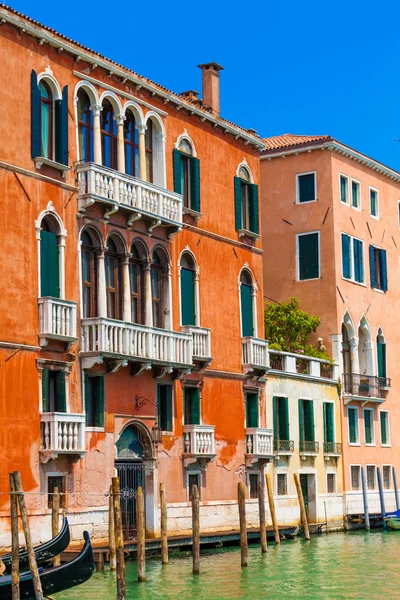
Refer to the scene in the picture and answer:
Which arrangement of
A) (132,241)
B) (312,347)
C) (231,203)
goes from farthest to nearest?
(312,347)
(231,203)
(132,241)

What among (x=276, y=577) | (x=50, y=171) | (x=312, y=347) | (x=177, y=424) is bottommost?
(x=276, y=577)

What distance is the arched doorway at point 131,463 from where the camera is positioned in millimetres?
23641

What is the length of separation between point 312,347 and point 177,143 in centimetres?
904

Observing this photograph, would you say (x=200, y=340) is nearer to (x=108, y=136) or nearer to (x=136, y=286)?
(x=136, y=286)

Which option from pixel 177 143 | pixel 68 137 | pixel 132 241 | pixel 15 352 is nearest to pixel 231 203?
pixel 177 143

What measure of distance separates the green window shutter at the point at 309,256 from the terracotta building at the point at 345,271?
3 centimetres

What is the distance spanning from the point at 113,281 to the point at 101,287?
79 centimetres

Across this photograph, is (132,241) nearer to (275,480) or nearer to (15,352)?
(15,352)

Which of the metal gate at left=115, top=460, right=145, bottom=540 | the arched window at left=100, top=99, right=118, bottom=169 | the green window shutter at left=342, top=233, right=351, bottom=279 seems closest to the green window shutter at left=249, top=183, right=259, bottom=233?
the green window shutter at left=342, top=233, right=351, bottom=279

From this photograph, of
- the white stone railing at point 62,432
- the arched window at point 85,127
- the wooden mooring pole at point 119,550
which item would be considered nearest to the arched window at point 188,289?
Answer: the arched window at point 85,127

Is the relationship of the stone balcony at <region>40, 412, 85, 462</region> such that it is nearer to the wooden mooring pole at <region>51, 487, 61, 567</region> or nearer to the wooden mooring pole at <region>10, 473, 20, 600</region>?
the wooden mooring pole at <region>51, 487, 61, 567</region>

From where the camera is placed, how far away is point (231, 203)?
91.8ft

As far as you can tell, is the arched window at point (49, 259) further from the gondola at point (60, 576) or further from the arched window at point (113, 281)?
the gondola at point (60, 576)

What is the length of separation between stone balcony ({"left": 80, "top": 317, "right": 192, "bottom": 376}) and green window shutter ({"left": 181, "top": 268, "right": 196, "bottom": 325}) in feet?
2.83
